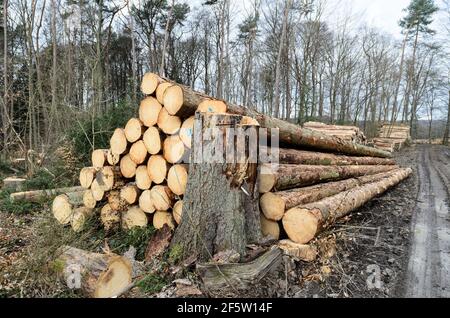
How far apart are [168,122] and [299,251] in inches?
88.6

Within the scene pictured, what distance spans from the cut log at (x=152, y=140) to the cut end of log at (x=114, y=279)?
5.17 feet

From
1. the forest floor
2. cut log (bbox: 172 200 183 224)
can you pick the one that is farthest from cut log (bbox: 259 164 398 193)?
cut log (bbox: 172 200 183 224)

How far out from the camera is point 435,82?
32062 millimetres

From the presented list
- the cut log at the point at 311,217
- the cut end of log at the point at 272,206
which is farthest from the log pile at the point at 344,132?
the cut end of log at the point at 272,206

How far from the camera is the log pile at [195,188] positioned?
3.40 metres

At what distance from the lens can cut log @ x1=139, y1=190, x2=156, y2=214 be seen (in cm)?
416

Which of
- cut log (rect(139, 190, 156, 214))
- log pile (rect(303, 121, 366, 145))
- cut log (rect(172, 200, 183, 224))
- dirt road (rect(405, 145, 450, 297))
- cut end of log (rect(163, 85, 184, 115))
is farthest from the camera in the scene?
log pile (rect(303, 121, 366, 145))

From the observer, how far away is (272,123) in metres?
4.90

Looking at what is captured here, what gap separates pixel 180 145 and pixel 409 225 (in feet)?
13.4

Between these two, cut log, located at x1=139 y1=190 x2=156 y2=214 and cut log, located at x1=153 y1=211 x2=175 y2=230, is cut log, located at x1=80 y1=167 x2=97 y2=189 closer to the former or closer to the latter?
cut log, located at x1=139 y1=190 x2=156 y2=214

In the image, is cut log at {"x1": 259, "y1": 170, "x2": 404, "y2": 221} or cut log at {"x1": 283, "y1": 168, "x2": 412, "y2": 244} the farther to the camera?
cut log at {"x1": 259, "y1": 170, "x2": 404, "y2": 221}

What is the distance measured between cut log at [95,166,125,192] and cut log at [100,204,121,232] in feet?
0.99

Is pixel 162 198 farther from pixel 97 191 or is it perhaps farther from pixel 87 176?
pixel 87 176
